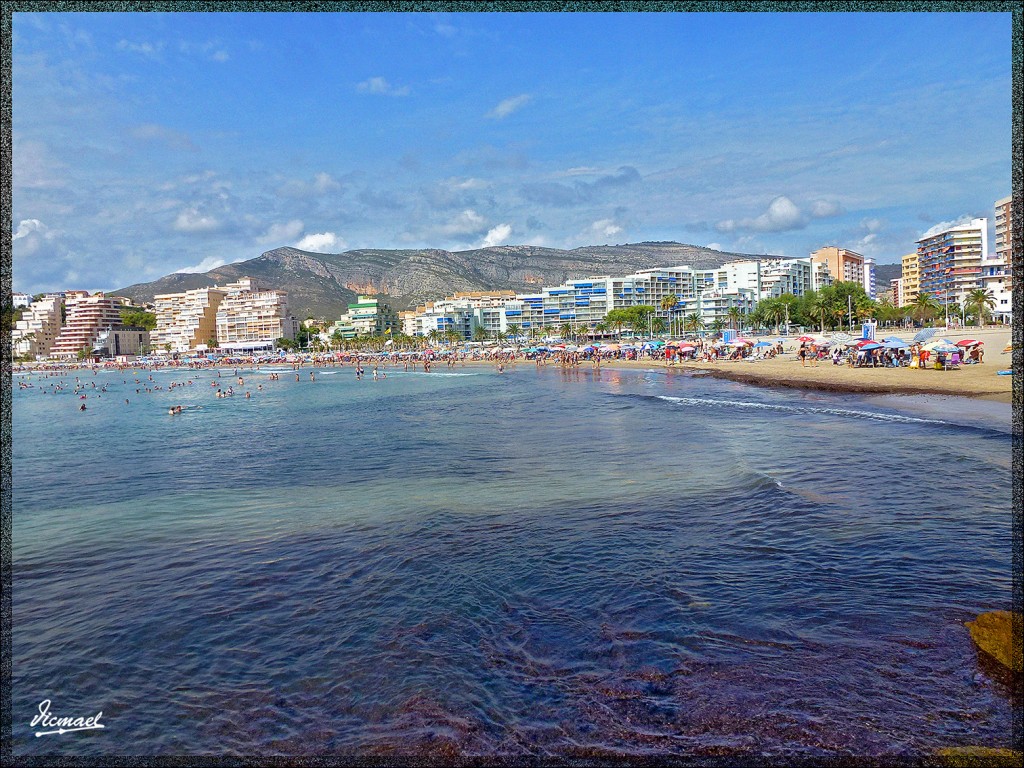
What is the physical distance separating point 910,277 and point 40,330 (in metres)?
180

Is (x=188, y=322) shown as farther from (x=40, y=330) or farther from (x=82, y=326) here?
(x=40, y=330)

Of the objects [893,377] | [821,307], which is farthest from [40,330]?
[893,377]

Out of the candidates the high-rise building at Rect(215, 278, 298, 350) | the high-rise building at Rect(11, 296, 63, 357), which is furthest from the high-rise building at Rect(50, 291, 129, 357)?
the high-rise building at Rect(215, 278, 298, 350)

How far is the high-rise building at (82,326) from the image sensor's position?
5546 inches

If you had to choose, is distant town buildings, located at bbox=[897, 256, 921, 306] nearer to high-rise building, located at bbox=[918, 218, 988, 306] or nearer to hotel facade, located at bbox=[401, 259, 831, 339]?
high-rise building, located at bbox=[918, 218, 988, 306]

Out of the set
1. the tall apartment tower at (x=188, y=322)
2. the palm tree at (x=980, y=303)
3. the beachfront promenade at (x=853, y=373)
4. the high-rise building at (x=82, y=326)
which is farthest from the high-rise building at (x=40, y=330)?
the palm tree at (x=980, y=303)

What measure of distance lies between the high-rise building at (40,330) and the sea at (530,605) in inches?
6058

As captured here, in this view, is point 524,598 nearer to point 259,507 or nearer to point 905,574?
point 905,574

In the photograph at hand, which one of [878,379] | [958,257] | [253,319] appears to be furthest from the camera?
[253,319]

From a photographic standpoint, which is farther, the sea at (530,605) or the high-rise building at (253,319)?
the high-rise building at (253,319)

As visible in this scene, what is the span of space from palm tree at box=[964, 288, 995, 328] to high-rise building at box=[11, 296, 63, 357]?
16365cm

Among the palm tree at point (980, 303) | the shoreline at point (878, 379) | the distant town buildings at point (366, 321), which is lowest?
the shoreline at point (878, 379)

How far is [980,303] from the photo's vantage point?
228ft

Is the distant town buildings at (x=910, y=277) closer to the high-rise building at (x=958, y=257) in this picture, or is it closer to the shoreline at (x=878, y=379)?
the high-rise building at (x=958, y=257)
